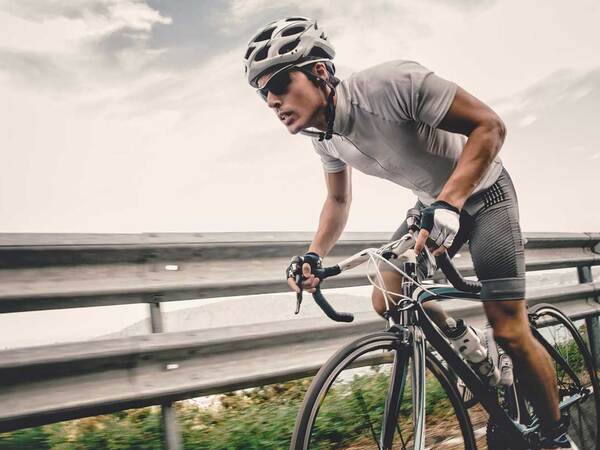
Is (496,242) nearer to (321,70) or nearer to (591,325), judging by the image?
(321,70)

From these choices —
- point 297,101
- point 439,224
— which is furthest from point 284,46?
point 439,224

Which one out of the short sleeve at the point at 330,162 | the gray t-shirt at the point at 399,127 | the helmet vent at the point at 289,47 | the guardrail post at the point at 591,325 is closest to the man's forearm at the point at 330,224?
the short sleeve at the point at 330,162

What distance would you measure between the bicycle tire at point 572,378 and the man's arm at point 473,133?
4.85 ft

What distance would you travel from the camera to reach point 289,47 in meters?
2.33

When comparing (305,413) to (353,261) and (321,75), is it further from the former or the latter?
(321,75)

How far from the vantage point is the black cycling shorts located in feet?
8.34

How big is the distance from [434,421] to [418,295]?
62 cm

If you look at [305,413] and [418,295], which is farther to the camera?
[418,295]

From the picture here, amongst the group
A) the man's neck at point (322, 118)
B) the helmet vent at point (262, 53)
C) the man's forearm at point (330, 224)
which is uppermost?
the helmet vent at point (262, 53)

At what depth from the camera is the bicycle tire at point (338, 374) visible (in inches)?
72.7

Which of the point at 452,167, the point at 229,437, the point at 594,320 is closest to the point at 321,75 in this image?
the point at 452,167

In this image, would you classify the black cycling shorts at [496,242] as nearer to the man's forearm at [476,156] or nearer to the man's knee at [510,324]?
the man's knee at [510,324]

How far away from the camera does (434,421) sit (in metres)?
2.50

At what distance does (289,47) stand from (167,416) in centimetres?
171
